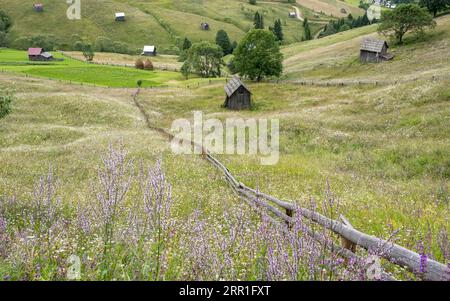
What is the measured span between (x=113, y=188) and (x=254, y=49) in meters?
76.3

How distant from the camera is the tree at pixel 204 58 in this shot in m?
105

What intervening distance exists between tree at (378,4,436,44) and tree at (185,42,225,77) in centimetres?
4336

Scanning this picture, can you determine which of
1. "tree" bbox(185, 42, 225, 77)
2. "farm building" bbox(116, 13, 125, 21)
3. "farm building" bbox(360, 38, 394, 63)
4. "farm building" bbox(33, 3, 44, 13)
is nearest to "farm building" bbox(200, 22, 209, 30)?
"farm building" bbox(116, 13, 125, 21)

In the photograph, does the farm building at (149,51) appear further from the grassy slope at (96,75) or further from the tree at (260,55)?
the tree at (260,55)

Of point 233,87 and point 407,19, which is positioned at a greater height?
point 407,19

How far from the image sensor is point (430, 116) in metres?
32.0

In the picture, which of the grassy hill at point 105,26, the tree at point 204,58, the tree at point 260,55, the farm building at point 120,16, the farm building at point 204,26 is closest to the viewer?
the tree at point 260,55

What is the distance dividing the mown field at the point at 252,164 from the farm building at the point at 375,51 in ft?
38.2

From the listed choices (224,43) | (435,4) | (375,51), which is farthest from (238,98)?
(224,43)

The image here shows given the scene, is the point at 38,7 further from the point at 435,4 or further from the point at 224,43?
the point at 435,4

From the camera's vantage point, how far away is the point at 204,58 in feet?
353

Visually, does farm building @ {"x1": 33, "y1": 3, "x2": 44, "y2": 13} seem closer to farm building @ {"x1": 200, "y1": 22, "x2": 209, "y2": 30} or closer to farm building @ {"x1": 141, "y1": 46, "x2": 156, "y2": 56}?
farm building @ {"x1": 141, "y1": 46, "x2": 156, "y2": 56}

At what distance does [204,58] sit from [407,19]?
2052 inches

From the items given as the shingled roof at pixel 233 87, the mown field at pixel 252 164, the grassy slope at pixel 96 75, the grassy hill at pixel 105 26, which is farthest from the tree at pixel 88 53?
the shingled roof at pixel 233 87
